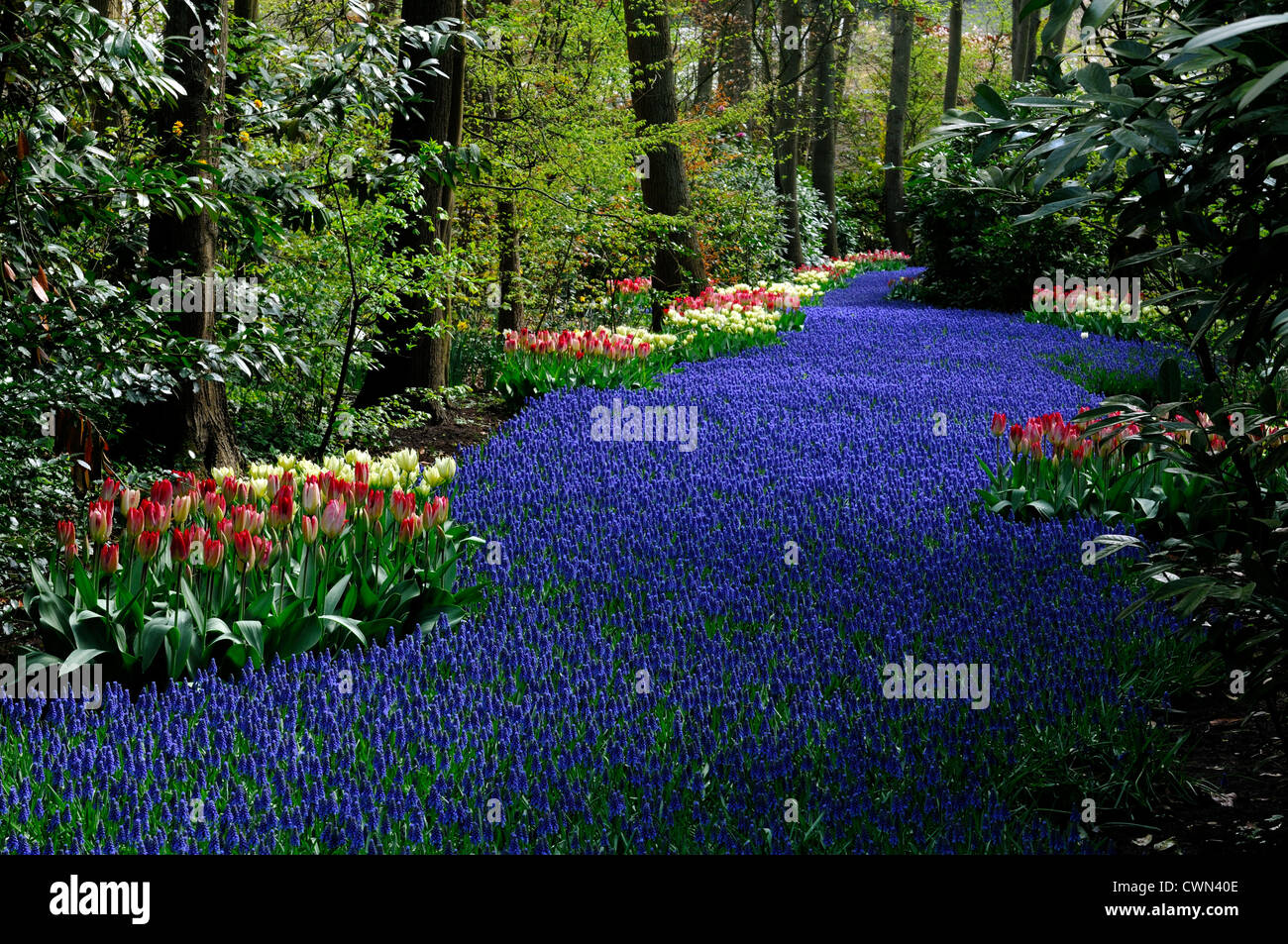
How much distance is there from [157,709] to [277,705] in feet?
1.13

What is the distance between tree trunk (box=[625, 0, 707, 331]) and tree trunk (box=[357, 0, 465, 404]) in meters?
5.12

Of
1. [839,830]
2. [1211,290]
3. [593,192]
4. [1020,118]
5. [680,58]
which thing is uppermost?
[680,58]

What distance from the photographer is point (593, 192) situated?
1023 cm

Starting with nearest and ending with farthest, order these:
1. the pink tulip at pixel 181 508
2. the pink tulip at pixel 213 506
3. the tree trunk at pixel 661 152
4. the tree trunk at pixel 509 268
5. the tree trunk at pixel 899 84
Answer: the pink tulip at pixel 181 508, the pink tulip at pixel 213 506, the tree trunk at pixel 509 268, the tree trunk at pixel 661 152, the tree trunk at pixel 899 84

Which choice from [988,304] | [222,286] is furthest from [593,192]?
[988,304]

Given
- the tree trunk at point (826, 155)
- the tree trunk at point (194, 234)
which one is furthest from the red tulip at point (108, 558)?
the tree trunk at point (826, 155)

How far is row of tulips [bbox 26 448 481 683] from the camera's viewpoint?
344 centimetres

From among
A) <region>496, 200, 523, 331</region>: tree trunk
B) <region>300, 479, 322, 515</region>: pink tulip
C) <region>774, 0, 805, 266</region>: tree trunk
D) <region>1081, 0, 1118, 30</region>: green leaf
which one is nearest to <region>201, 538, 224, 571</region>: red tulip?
<region>300, 479, 322, 515</region>: pink tulip

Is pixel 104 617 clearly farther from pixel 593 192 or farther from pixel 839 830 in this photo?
pixel 593 192

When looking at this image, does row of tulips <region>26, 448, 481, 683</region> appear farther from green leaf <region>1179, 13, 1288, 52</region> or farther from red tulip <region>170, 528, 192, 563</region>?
green leaf <region>1179, 13, 1288, 52</region>

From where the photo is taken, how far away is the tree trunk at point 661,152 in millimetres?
12828

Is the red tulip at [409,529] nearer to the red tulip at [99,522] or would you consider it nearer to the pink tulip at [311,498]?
the pink tulip at [311,498]

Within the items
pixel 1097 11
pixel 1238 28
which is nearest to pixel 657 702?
pixel 1097 11

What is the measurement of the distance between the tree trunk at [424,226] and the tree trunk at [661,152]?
5121mm
